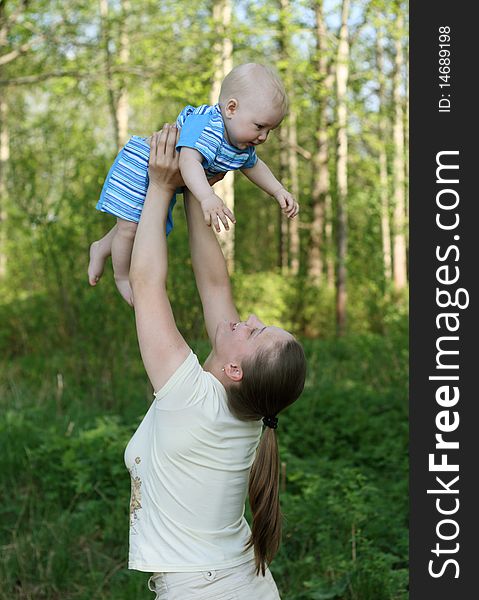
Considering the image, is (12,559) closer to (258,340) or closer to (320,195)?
(258,340)

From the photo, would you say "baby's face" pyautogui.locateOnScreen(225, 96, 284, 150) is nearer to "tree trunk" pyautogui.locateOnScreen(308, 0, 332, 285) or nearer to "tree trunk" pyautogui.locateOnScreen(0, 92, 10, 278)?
"tree trunk" pyautogui.locateOnScreen(308, 0, 332, 285)

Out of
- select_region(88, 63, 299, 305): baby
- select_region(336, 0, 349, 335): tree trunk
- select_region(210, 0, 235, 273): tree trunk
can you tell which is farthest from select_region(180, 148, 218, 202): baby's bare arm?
select_region(336, 0, 349, 335): tree trunk

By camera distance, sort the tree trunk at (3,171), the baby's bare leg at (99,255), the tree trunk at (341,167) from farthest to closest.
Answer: the tree trunk at (3,171), the tree trunk at (341,167), the baby's bare leg at (99,255)

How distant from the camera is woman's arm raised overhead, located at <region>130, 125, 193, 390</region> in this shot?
2.44 metres

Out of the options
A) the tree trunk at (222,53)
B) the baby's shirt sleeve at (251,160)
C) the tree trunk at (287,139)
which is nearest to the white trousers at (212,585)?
the baby's shirt sleeve at (251,160)

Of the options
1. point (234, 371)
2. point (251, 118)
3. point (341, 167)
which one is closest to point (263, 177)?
point (251, 118)

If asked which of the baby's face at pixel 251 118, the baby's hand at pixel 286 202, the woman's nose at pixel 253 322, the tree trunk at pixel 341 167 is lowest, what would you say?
the woman's nose at pixel 253 322

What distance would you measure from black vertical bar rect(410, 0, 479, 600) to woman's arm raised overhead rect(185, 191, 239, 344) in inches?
27.8

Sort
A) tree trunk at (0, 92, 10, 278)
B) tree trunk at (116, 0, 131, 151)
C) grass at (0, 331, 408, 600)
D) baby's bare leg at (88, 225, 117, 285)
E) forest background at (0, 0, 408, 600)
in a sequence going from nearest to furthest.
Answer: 1. baby's bare leg at (88, 225, 117, 285)
2. grass at (0, 331, 408, 600)
3. forest background at (0, 0, 408, 600)
4. tree trunk at (116, 0, 131, 151)
5. tree trunk at (0, 92, 10, 278)

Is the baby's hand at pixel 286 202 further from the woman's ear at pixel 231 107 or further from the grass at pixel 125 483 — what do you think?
the grass at pixel 125 483

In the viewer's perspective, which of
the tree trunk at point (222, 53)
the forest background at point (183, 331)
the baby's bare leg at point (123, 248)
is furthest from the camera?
the tree trunk at point (222, 53)

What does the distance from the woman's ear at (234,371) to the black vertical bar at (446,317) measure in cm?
84

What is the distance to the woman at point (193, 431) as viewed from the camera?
244 cm

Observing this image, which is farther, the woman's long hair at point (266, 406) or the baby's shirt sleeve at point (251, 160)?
the baby's shirt sleeve at point (251, 160)
